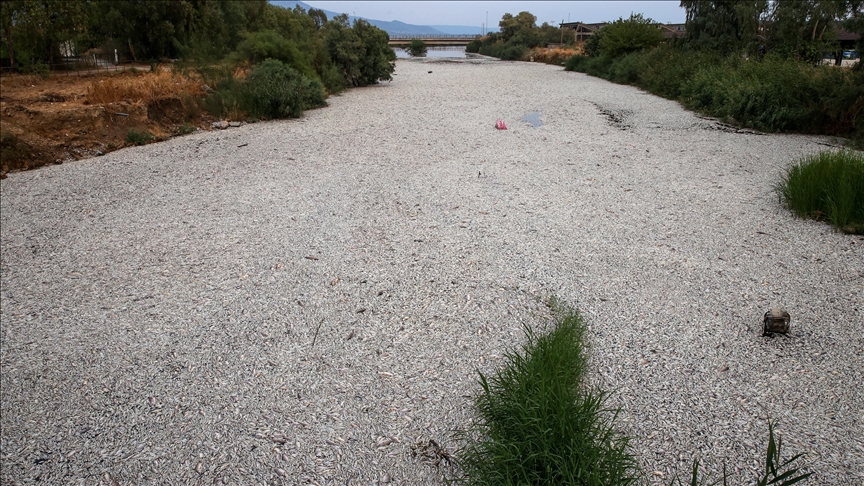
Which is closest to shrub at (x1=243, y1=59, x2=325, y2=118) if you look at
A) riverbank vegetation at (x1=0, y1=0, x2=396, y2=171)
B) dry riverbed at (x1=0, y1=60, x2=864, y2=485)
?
riverbank vegetation at (x1=0, y1=0, x2=396, y2=171)

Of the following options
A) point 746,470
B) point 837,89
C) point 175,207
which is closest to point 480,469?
point 746,470

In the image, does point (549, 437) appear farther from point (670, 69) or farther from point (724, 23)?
point (724, 23)

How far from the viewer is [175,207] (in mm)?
6184

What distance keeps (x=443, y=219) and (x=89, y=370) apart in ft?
11.1

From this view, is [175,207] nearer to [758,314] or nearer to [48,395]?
[48,395]

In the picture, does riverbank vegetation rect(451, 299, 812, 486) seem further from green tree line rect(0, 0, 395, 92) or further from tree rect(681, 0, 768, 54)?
tree rect(681, 0, 768, 54)

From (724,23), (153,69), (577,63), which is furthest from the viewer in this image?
(577,63)

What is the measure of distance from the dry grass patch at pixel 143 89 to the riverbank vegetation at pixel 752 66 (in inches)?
421

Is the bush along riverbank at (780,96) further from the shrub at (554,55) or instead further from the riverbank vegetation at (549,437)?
the shrub at (554,55)

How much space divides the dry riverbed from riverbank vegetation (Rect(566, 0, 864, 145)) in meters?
2.50

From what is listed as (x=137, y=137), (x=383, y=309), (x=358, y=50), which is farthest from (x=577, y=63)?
(x=383, y=309)

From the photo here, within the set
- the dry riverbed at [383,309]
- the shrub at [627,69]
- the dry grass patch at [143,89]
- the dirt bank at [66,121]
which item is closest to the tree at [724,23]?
the shrub at [627,69]

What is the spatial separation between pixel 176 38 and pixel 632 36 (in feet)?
53.3

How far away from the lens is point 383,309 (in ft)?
13.0
